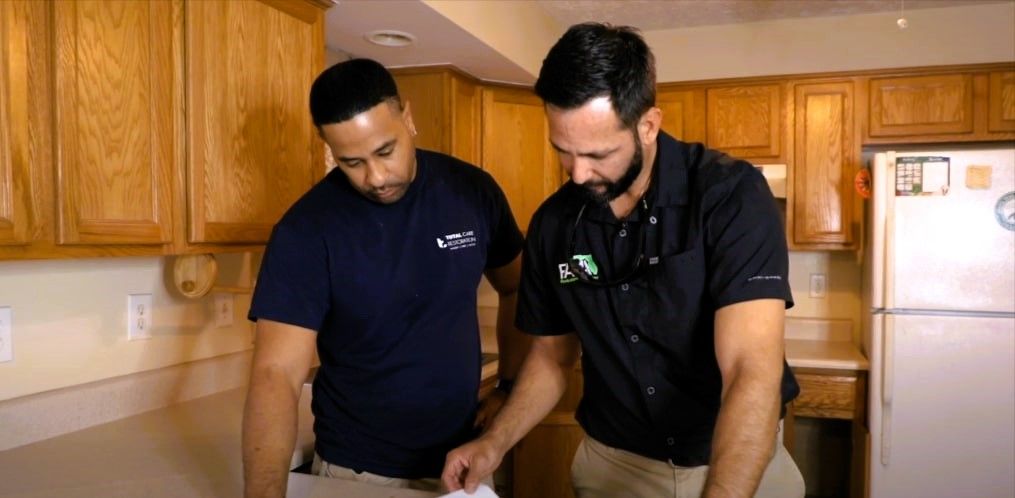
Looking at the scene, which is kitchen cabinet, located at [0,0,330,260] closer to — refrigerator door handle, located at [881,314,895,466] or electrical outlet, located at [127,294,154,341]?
electrical outlet, located at [127,294,154,341]

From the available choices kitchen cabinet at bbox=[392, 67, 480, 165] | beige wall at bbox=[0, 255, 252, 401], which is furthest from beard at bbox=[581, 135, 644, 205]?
kitchen cabinet at bbox=[392, 67, 480, 165]

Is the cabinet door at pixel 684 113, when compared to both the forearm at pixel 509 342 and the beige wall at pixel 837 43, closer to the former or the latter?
the beige wall at pixel 837 43

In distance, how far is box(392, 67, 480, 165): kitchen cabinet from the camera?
113 inches

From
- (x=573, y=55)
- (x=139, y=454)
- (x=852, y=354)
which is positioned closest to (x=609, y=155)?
(x=573, y=55)

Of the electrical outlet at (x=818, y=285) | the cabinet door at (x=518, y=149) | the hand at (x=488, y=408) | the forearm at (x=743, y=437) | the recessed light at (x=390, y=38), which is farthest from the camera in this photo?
the electrical outlet at (x=818, y=285)

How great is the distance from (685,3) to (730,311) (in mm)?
2318

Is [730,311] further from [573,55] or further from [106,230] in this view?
[106,230]

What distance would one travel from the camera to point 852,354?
324 centimetres

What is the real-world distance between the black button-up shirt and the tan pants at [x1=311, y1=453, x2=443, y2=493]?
0.35 metres

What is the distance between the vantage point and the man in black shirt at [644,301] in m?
1.13

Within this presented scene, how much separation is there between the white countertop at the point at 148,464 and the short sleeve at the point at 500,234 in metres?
0.59

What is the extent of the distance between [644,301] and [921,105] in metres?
2.51

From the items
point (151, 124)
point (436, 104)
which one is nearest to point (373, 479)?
point (151, 124)

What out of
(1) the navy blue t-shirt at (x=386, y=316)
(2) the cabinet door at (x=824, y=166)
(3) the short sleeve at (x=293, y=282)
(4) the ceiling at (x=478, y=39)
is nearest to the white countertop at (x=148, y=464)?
(1) the navy blue t-shirt at (x=386, y=316)
